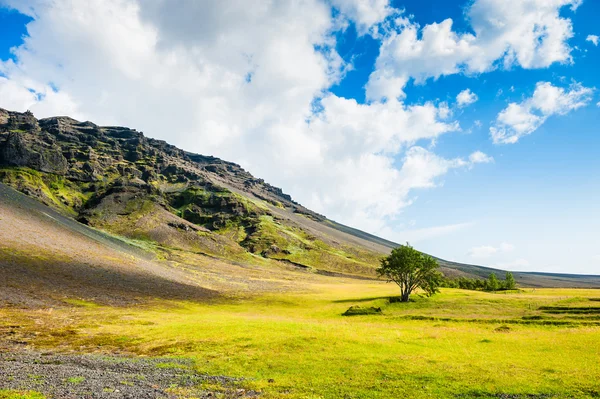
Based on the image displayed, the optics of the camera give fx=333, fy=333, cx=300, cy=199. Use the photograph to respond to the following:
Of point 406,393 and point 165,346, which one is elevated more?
point 406,393

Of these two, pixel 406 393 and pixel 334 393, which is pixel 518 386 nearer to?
pixel 406 393

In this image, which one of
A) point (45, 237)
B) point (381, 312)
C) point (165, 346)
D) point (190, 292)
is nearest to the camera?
point (165, 346)

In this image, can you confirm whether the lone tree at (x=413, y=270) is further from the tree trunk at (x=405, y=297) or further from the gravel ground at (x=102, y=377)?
the gravel ground at (x=102, y=377)

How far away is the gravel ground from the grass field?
2.34 metres

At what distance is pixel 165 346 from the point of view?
40219mm

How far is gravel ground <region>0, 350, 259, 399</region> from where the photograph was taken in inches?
895

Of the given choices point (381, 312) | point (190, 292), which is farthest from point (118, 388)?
point (190, 292)

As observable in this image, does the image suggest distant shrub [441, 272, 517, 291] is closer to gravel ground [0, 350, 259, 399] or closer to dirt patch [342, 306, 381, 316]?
dirt patch [342, 306, 381, 316]

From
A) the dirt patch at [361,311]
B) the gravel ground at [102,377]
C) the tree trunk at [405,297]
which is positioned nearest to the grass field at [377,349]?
the gravel ground at [102,377]

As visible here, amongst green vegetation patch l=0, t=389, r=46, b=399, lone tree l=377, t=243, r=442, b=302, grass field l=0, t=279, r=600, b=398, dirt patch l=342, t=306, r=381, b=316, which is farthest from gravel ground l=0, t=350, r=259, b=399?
lone tree l=377, t=243, r=442, b=302

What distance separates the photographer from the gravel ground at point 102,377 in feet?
74.6

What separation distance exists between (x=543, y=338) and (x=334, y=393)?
29727mm

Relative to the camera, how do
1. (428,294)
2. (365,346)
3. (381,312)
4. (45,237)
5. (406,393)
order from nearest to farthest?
1. (406,393)
2. (365,346)
3. (381,312)
4. (428,294)
5. (45,237)

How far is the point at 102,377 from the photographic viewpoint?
2653 cm
